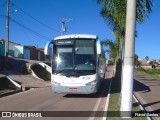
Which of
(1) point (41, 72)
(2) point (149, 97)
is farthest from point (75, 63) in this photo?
(1) point (41, 72)

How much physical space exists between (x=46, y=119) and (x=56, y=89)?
249 inches

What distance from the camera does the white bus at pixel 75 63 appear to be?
16641 millimetres

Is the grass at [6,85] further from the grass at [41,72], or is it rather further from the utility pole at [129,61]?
the utility pole at [129,61]

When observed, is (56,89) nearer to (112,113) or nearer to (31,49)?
(112,113)

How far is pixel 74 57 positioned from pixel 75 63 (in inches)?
13.5

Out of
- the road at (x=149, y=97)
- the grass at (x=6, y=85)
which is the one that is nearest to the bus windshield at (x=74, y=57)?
the road at (x=149, y=97)

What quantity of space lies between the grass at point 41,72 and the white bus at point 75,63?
1535 centimetres

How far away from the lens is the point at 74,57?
17.1 meters

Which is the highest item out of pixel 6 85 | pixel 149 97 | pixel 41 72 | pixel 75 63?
pixel 75 63

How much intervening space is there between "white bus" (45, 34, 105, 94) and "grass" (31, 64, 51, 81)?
50.4 ft

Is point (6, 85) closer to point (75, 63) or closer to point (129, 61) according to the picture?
point (75, 63)

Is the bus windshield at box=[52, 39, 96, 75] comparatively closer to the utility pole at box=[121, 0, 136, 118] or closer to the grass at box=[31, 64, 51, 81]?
the utility pole at box=[121, 0, 136, 118]

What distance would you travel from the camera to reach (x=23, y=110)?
12.4 meters

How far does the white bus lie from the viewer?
1664 centimetres
